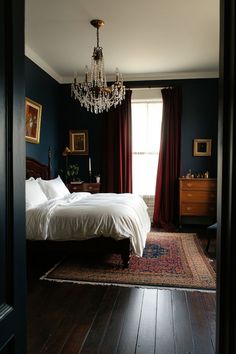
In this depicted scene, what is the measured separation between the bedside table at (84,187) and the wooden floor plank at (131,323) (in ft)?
10.3

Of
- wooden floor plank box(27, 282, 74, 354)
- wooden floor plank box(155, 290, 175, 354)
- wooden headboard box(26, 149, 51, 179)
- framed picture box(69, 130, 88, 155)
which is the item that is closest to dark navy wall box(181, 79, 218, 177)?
framed picture box(69, 130, 88, 155)

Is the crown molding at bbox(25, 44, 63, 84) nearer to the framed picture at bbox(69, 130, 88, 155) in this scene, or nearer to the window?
the framed picture at bbox(69, 130, 88, 155)

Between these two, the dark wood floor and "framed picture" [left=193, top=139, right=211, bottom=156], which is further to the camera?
"framed picture" [left=193, top=139, right=211, bottom=156]

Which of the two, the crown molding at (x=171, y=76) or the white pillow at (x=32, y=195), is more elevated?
the crown molding at (x=171, y=76)

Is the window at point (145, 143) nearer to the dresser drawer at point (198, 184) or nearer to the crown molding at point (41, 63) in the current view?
the dresser drawer at point (198, 184)

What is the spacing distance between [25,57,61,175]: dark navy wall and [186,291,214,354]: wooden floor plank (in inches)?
134

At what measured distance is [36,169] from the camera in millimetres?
5035

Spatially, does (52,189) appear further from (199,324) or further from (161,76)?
(161,76)

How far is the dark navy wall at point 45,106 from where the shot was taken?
15.9 ft

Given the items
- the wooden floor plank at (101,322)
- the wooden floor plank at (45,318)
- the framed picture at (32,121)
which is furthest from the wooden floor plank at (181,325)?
the framed picture at (32,121)

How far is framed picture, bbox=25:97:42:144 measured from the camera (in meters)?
4.71

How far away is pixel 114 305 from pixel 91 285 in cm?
47

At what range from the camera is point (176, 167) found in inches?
231

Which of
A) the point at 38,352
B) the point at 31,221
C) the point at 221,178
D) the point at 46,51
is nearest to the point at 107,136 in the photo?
the point at 46,51
